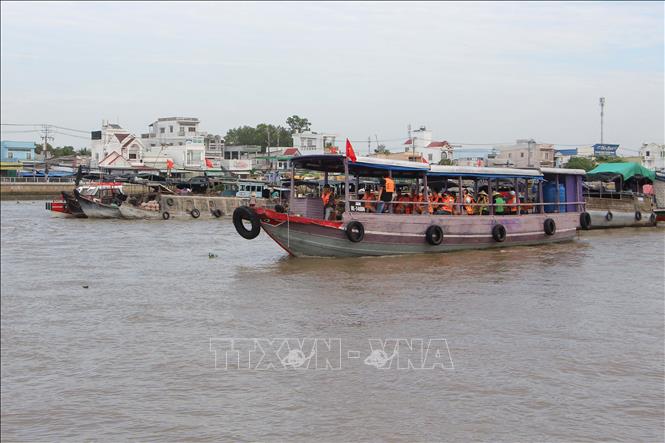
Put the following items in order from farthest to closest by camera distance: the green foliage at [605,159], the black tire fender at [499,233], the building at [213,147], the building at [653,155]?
1. the building at [213,147]
2. the building at [653,155]
3. the green foliage at [605,159]
4. the black tire fender at [499,233]

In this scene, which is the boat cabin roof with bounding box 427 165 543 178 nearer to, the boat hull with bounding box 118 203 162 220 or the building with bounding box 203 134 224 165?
the boat hull with bounding box 118 203 162 220

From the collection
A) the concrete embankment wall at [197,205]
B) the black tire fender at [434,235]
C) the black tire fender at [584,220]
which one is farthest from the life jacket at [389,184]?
the concrete embankment wall at [197,205]

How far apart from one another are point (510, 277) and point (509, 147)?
144 feet

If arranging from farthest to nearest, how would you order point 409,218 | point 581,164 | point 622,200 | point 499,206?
point 581,164
point 622,200
point 499,206
point 409,218

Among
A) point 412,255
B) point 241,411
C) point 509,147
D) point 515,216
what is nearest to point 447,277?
point 412,255

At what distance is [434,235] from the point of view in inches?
633

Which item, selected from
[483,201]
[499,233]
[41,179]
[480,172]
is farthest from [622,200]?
[41,179]

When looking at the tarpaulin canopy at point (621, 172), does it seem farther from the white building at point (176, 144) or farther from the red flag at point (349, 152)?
the white building at point (176, 144)

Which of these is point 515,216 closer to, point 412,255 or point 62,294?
point 412,255

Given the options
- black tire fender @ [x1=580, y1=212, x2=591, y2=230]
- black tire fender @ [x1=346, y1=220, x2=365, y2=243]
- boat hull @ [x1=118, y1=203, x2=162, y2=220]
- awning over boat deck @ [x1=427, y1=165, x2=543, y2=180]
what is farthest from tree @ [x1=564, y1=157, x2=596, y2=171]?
black tire fender @ [x1=346, y1=220, x2=365, y2=243]

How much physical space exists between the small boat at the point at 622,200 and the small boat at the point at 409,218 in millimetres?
6456

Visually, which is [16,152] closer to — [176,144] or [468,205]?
[176,144]

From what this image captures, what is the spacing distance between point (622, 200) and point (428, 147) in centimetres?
3167

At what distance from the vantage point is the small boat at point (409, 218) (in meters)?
14.8
